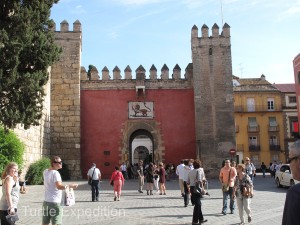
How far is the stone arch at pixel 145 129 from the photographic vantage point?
23.9 meters

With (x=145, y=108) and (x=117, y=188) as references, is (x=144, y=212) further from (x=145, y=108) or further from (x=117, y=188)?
(x=145, y=108)

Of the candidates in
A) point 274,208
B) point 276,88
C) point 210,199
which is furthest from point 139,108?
point 276,88

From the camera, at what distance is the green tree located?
977cm

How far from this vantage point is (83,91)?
2419 centimetres

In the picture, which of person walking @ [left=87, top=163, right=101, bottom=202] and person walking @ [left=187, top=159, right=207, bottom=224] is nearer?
person walking @ [left=187, top=159, right=207, bottom=224]

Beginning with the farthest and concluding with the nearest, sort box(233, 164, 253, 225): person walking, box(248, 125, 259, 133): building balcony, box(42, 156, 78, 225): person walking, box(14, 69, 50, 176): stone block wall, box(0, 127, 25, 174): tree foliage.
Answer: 1. box(248, 125, 259, 133): building balcony
2. box(14, 69, 50, 176): stone block wall
3. box(0, 127, 25, 174): tree foliage
4. box(233, 164, 253, 225): person walking
5. box(42, 156, 78, 225): person walking

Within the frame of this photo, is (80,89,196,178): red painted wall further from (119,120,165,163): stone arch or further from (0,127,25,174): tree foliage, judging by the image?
(0,127,25,174): tree foliage

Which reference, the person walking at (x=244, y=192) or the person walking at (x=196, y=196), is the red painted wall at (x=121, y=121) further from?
the person walking at (x=244, y=192)

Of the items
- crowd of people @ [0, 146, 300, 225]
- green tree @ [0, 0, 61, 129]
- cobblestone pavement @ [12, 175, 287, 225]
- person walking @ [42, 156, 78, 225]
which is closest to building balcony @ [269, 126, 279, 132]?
cobblestone pavement @ [12, 175, 287, 225]

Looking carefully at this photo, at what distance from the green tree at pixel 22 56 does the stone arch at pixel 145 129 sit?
12839 millimetres

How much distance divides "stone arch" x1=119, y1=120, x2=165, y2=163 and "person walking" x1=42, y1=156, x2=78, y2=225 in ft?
59.5

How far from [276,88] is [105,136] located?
2556 centimetres

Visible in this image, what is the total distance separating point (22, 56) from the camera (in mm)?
10516

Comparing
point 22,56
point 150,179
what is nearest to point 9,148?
point 22,56
